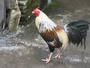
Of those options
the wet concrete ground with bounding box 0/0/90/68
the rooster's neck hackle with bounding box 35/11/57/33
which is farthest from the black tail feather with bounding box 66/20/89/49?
the wet concrete ground with bounding box 0/0/90/68

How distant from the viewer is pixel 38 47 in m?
6.32

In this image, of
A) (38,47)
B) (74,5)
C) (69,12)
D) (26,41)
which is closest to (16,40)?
(26,41)

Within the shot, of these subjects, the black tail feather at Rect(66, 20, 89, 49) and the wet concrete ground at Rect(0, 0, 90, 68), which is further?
the wet concrete ground at Rect(0, 0, 90, 68)

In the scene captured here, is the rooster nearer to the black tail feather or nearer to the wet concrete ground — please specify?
the black tail feather

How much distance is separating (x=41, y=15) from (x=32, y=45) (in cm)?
108

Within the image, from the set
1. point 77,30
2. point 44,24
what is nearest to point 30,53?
point 44,24

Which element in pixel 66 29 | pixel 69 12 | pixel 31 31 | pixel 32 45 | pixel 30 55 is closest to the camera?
pixel 66 29

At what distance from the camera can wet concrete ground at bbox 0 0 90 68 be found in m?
5.62

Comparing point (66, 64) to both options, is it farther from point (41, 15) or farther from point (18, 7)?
point (18, 7)

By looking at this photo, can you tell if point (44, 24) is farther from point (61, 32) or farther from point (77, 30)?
point (77, 30)

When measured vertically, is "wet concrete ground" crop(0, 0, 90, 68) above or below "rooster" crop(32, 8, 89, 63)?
below

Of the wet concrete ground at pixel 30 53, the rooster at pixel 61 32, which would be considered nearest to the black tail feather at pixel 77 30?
the rooster at pixel 61 32

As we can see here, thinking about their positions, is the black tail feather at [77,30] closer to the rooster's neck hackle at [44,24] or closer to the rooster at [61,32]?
the rooster at [61,32]

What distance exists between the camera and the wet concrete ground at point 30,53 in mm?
5617
